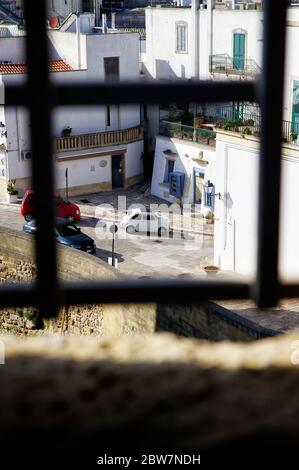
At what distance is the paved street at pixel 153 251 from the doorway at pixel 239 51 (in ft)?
16.2

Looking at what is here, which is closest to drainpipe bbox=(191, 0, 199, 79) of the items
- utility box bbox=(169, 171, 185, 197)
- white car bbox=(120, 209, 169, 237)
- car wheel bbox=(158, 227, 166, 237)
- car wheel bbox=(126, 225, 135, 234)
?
utility box bbox=(169, 171, 185, 197)

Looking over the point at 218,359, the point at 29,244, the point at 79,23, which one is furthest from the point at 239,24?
the point at 218,359

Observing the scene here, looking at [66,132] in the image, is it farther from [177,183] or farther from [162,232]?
[162,232]

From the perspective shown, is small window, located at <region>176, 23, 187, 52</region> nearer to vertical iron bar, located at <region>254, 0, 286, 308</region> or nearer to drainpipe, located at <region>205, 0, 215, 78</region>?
drainpipe, located at <region>205, 0, 215, 78</region>

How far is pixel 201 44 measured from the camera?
74.8 feet

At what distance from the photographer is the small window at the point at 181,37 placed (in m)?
23.2

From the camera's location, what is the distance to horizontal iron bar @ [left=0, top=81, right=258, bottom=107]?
1.56 m

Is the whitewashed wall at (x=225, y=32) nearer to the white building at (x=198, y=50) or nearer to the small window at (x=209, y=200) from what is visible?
the white building at (x=198, y=50)

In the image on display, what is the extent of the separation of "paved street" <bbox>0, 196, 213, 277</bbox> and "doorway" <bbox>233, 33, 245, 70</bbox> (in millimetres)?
4939

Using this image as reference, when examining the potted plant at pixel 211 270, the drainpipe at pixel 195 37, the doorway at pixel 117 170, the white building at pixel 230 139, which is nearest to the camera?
the white building at pixel 230 139

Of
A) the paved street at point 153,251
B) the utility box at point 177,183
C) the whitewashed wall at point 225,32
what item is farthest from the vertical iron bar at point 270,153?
the utility box at point 177,183

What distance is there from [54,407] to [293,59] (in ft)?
48.6

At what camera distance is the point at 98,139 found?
2344 centimetres
